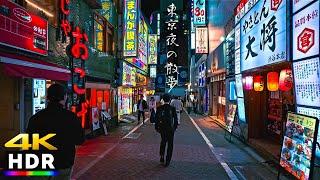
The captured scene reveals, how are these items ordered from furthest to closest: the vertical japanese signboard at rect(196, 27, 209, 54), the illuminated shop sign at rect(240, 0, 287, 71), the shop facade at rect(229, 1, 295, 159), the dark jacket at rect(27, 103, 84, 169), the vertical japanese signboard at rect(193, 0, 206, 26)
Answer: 1. the vertical japanese signboard at rect(193, 0, 206, 26)
2. the vertical japanese signboard at rect(196, 27, 209, 54)
3. the shop facade at rect(229, 1, 295, 159)
4. the illuminated shop sign at rect(240, 0, 287, 71)
5. the dark jacket at rect(27, 103, 84, 169)

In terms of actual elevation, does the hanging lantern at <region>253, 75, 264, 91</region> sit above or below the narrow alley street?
above

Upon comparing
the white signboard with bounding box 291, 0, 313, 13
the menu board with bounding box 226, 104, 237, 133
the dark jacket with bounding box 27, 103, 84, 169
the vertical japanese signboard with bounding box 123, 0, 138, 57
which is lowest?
the menu board with bounding box 226, 104, 237, 133

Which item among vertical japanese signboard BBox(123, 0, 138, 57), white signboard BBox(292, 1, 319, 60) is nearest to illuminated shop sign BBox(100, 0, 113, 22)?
vertical japanese signboard BBox(123, 0, 138, 57)

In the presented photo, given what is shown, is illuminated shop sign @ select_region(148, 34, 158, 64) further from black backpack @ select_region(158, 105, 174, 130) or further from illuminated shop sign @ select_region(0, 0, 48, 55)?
black backpack @ select_region(158, 105, 174, 130)

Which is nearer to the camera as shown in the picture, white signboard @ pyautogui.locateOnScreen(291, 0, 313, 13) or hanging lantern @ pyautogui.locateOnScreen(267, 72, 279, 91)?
white signboard @ pyautogui.locateOnScreen(291, 0, 313, 13)

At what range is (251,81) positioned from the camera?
15.9 metres

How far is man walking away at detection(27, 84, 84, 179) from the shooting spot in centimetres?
474

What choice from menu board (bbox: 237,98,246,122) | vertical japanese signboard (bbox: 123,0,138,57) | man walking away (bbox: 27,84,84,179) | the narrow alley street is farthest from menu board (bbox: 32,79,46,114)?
vertical japanese signboard (bbox: 123,0,138,57)

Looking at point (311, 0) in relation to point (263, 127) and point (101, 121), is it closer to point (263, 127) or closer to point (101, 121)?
point (263, 127)

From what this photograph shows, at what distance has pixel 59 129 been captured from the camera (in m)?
4.74

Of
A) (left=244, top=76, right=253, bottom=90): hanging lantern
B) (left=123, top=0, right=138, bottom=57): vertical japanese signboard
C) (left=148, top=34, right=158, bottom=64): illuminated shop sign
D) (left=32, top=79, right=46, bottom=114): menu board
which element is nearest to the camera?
(left=32, top=79, right=46, bottom=114): menu board

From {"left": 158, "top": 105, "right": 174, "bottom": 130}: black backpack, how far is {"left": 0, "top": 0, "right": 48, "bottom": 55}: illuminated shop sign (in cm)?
408

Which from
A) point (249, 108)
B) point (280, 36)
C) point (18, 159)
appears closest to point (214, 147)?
point (249, 108)

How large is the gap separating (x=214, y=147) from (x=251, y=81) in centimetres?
295
